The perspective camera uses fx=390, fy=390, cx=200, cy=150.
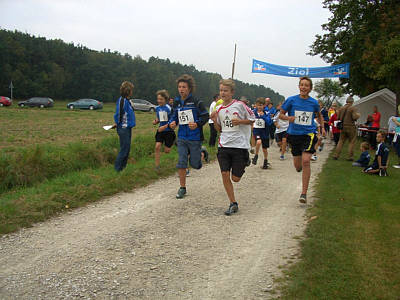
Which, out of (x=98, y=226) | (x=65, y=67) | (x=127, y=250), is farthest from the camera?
(x=65, y=67)

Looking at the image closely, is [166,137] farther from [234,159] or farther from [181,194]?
[234,159]

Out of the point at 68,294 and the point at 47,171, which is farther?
the point at 47,171

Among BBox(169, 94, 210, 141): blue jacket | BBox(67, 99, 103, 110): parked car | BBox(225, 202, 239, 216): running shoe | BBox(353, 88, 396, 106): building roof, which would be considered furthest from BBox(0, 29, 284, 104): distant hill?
BBox(225, 202, 239, 216): running shoe

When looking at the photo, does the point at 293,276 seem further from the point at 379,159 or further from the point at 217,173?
the point at 379,159

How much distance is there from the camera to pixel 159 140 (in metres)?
9.47

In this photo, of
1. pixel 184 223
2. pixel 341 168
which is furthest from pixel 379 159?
pixel 184 223

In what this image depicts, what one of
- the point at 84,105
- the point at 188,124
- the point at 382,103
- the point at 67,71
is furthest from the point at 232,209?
the point at 67,71

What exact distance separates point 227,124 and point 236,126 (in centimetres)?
15

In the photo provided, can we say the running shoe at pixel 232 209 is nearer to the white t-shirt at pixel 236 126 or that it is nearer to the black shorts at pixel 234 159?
the black shorts at pixel 234 159

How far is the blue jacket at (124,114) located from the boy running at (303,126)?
3.45 metres

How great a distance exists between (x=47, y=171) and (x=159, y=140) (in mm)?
2790

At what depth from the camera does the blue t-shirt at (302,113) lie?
683 centimetres

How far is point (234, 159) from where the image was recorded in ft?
19.8

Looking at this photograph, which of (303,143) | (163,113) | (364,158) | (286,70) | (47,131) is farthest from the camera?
(286,70)
